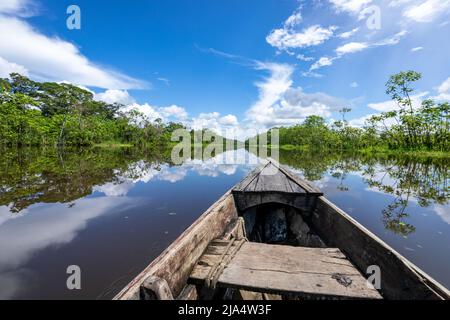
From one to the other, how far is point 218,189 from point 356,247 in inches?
253

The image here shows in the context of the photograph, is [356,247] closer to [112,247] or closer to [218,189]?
[112,247]

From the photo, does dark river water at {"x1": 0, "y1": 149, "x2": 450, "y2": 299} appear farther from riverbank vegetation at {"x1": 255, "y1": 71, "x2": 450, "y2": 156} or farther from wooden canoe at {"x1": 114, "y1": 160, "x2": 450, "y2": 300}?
riverbank vegetation at {"x1": 255, "y1": 71, "x2": 450, "y2": 156}

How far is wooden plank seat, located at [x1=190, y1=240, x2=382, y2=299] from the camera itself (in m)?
1.86

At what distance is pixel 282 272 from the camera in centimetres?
213

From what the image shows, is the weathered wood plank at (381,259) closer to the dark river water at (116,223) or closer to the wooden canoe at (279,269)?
the wooden canoe at (279,269)

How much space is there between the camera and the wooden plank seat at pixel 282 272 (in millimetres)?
1863

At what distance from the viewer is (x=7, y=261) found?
11.0ft

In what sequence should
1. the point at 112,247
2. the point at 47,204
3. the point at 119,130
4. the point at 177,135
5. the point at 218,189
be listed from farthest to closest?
the point at 177,135
the point at 119,130
the point at 218,189
the point at 47,204
the point at 112,247

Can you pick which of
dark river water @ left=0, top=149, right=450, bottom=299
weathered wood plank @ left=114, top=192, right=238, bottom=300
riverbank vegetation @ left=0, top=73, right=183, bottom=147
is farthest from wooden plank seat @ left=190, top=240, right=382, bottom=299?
riverbank vegetation @ left=0, top=73, right=183, bottom=147

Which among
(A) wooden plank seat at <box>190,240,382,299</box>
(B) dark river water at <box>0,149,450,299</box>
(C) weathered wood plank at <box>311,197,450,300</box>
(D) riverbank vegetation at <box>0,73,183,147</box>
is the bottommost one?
(B) dark river water at <box>0,149,450,299</box>

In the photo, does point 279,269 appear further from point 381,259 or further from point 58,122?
point 58,122

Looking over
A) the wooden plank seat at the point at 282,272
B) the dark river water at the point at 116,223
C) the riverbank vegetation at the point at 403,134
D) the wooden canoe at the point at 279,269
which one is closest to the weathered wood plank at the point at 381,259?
the wooden canoe at the point at 279,269

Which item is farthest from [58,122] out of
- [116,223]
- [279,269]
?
[279,269]

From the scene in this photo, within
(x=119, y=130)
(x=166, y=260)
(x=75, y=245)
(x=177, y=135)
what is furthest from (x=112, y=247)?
(x=177, y=135)
